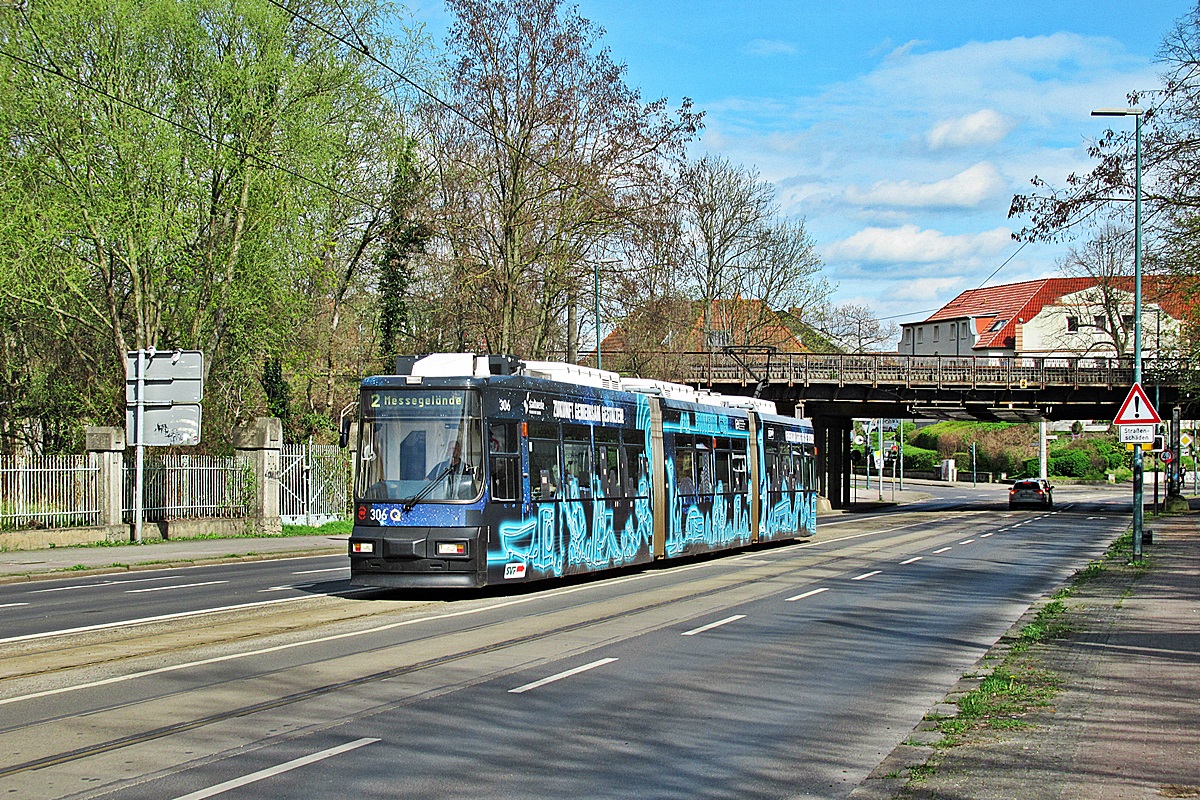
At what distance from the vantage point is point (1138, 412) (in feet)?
80.1

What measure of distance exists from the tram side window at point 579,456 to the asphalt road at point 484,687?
1702 millimetres

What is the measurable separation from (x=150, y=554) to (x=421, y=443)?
12.2m

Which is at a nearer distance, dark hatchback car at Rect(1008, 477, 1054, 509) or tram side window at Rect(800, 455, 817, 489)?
tram side window at Rect(800, 455, 817, 489)

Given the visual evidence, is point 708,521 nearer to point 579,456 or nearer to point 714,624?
point 579,456

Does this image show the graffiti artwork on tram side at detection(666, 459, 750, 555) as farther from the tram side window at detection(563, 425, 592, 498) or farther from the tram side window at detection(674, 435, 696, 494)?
the tram side window at detection(563, 425, 592, 498)

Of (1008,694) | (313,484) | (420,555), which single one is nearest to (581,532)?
(420,555)

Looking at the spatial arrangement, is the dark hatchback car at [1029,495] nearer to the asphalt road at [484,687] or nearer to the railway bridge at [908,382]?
the railway bridge at [908,382]

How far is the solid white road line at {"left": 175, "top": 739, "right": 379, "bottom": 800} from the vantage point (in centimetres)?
671

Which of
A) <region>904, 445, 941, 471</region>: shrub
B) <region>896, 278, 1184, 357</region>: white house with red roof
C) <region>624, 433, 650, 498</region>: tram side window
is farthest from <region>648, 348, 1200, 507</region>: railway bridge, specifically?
<region>904, 445, 941, 471</region>: shrub

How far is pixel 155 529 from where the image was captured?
30.3 meters

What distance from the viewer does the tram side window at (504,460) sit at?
1703 cm

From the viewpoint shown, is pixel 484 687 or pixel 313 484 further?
pixel 313 484

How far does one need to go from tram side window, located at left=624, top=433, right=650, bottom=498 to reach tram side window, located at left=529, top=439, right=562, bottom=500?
9.07 feet

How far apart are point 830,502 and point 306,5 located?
38935 millimetres
